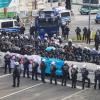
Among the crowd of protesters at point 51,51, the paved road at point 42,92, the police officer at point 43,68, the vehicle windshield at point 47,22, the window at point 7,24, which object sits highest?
the vehicle windshield at point 47,22

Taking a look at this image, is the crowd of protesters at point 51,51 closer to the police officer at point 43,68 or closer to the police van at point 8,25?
the police officer at point 43,68

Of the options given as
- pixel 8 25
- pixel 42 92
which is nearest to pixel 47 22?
pixel 8 25

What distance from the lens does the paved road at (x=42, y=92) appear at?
89.5 feet

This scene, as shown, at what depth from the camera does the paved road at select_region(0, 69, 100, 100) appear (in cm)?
2728

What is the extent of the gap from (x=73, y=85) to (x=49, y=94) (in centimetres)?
209

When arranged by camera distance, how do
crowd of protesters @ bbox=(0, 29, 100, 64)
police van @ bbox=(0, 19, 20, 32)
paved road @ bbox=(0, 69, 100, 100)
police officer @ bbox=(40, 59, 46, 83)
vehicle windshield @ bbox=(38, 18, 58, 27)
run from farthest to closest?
1. police van @ bbox=(0, 19, 20, 32)
2. vehicle windshield @ bbox=(38, 18, 58, 27)
3. crowd of protesters @ bbox=(0, 29, 100, 64)
4. police officer @ bbox=(40, 59, 46, 83)
5. paved road @ bbox=(0, 69, 100, 100)

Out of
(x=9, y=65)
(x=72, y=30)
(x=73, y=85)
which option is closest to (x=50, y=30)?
(x=72, y=30)

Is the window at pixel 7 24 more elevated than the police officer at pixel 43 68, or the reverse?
the window at pixel 7 24

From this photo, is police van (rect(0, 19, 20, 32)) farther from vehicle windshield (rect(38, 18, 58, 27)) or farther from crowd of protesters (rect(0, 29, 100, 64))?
crowd of protesters (rect(0, 29, 100, 64))

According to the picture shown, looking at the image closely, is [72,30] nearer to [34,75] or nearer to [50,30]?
[50,30]

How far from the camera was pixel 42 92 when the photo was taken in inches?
1115

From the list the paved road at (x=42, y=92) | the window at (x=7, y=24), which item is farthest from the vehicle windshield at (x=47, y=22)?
the paved road at (x=42, y=92)

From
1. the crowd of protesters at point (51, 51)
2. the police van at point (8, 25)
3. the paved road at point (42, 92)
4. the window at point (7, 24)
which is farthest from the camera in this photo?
the window at point (7, 24)

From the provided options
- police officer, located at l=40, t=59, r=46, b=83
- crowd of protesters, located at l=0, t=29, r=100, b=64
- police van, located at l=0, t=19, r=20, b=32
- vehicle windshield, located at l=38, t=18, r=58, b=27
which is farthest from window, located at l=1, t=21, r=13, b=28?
police officer, located at l=40, t=59, r=46, b=83
